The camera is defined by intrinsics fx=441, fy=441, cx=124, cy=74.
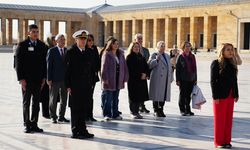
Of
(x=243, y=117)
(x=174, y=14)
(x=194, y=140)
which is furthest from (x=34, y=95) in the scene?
(x=174, y=14)

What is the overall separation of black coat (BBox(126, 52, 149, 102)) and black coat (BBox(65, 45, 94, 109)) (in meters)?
2.43

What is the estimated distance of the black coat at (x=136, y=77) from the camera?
411 inches

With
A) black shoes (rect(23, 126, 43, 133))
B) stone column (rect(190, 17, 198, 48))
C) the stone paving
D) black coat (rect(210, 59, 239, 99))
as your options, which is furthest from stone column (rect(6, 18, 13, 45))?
black coat (rect(210, 59, 239, 99))

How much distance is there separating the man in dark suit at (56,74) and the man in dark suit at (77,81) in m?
1.46

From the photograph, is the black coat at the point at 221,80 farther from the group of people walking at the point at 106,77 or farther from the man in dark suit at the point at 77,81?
the man in dark suit at the point at 77,81

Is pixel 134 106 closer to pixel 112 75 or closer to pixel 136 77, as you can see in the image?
pixel 136 77

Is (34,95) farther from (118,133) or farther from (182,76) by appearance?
(182,76)

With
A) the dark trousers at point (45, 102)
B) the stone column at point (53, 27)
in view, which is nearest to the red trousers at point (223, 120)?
the dark trousers at point (45, 102)

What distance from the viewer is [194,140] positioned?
8.00 m

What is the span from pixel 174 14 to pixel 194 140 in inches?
2007

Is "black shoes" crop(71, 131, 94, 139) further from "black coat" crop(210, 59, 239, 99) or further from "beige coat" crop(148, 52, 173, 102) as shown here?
"beige coat" crop(148, 52, 173, 102)

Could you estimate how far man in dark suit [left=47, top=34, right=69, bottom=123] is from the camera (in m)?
9.55

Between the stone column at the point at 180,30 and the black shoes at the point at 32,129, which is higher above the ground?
the stone column at the point at 180,30

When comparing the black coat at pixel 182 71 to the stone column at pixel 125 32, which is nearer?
the black coat at pixel 182 71
